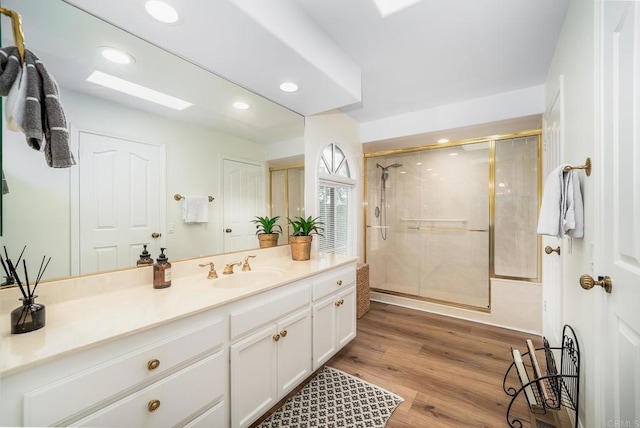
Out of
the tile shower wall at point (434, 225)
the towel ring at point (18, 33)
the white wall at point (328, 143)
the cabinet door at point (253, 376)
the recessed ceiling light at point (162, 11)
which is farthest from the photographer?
the tile shower wall at point (434, 225)

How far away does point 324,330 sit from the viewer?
6.37 feet

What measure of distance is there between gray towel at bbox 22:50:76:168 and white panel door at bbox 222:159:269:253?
1.07m

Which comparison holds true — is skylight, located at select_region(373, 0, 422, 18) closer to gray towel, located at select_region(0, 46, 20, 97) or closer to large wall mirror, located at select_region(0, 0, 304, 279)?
large wall mirror, located at select_region(0, 0, 304, 279)

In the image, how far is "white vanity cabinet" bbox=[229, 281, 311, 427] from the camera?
132cm

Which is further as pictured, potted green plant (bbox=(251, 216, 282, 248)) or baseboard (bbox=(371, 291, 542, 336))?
baseboard (bbox=(371, 291, 542, 336))

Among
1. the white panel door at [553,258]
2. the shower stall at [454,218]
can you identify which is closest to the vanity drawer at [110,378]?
the white panel door at [553,258]

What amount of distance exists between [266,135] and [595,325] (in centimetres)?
231

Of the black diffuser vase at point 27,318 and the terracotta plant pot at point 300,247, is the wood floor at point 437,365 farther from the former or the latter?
the black diffuser vase at point 27,318

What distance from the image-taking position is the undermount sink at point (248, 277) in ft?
5.51

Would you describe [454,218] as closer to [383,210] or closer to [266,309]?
[383,210]

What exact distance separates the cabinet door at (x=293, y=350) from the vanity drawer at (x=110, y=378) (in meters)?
0.52

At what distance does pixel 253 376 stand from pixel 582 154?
208 cm

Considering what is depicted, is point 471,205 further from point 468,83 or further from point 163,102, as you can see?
point 163,102

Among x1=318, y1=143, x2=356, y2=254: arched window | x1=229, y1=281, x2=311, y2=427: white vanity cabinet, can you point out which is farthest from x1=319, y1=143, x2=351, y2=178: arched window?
x1=229, y1=281, x2=311, y2=427: white vanity cabinet
